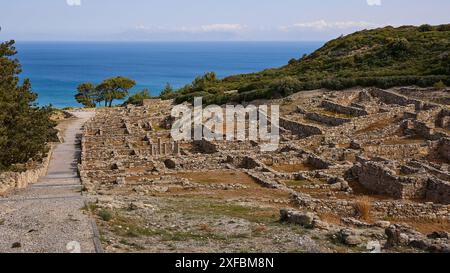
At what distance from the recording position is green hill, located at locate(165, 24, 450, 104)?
173 ft

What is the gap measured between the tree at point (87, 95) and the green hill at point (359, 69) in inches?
677

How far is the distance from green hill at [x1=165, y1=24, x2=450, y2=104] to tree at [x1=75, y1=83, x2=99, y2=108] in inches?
677

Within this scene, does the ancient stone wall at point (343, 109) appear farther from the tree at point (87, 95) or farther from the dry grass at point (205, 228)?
the tree at point (87, 95)

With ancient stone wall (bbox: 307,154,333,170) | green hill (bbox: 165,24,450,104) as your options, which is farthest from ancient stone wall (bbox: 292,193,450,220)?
green hill (bbox: 165,24,450,104)

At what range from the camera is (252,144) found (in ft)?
110

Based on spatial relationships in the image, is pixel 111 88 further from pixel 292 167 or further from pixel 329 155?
pixel 292 167

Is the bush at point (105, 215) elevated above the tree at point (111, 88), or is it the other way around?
the bush at point (105, 215)

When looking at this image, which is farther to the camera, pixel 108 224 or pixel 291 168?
pixel 291 168

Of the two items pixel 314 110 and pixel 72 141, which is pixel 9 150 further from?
pixel 314 110

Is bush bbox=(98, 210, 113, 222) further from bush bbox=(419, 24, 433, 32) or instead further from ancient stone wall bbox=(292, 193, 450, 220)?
bush bbox=(419, 24, 433, 32)

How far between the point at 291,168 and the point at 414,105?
632 inches

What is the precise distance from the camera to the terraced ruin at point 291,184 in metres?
14.1

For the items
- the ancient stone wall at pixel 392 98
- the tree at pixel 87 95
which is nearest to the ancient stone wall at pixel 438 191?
the ancient stone wall at pixel 392 98
